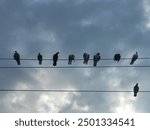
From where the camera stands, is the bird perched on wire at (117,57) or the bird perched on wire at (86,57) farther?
the bird perched on wire at (86,57)

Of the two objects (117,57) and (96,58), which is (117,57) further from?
(96,58)

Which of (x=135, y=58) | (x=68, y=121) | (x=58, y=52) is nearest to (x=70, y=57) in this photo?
(x=58, y=52)

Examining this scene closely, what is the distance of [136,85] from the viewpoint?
50.3 meters

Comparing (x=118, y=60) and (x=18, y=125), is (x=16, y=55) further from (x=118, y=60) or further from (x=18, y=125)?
(x=18, y=125)

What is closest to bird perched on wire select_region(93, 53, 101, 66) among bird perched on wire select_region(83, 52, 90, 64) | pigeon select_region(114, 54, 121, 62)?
bird perched on wire select_region(83, 52, 90, 64)

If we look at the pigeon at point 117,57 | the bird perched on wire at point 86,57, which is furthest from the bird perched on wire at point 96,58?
the pigeon at point 117,57

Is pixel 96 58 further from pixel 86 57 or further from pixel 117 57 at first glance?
pixel 117 57

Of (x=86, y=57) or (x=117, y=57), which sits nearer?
(x=117, y=57)

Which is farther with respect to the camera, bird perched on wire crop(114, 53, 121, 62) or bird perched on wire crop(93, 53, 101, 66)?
bird perched on wire crop(93, 53, 101, 66)

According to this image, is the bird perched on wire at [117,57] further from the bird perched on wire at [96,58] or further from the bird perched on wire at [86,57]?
the bird perched on wire at [86,57]

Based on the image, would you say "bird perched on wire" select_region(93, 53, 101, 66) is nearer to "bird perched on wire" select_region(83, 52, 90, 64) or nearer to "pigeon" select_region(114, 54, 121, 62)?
"bird perched on wire" select_region(83, 52, 90, 64)

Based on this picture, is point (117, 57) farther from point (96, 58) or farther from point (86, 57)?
point (86, 57)

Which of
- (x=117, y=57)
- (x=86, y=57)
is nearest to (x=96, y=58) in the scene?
(x=86, y=57)

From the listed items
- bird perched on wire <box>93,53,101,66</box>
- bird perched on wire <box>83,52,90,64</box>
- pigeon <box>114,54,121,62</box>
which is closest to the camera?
pigeon <box>114,54,121,62</box>
